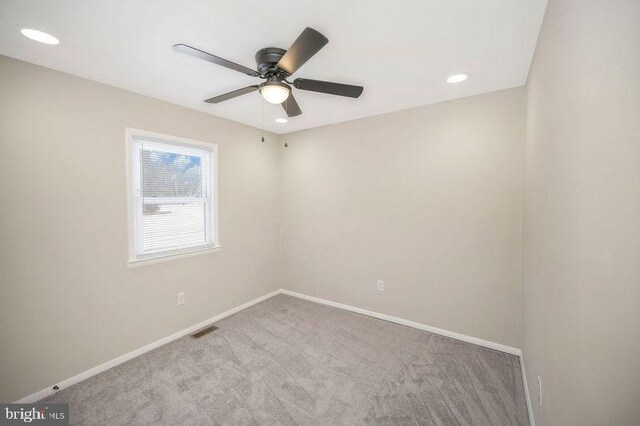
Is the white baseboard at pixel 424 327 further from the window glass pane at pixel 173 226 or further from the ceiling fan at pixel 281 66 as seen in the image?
the ceiling fan at pixel 281 66

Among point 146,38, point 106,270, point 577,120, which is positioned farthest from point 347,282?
point 146,38

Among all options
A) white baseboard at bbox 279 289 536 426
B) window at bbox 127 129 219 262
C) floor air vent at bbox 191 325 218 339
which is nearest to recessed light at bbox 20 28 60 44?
window at bbox 127 129 219 262

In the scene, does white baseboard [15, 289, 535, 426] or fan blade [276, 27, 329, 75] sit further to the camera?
white baseboard [15, 289, 535, 426]

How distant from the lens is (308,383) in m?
2.18

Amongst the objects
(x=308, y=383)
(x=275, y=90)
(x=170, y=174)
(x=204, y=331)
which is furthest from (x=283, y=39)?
(x=204, y=331)

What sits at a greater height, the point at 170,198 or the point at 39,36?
the point at 39,36

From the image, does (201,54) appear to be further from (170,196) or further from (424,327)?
(424,327)

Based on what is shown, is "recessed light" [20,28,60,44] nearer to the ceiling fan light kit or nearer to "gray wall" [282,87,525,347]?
the ceiling fan light kit

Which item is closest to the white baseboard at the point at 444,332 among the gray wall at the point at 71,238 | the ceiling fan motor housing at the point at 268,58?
the gray wall at the point at 71,238

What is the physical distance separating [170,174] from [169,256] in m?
0.90

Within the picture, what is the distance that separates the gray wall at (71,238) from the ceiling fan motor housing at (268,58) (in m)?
1.56

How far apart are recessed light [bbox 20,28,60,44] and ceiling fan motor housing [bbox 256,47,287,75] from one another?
4.29ft

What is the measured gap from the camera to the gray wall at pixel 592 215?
0.68 m

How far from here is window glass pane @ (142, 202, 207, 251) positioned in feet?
8.99
